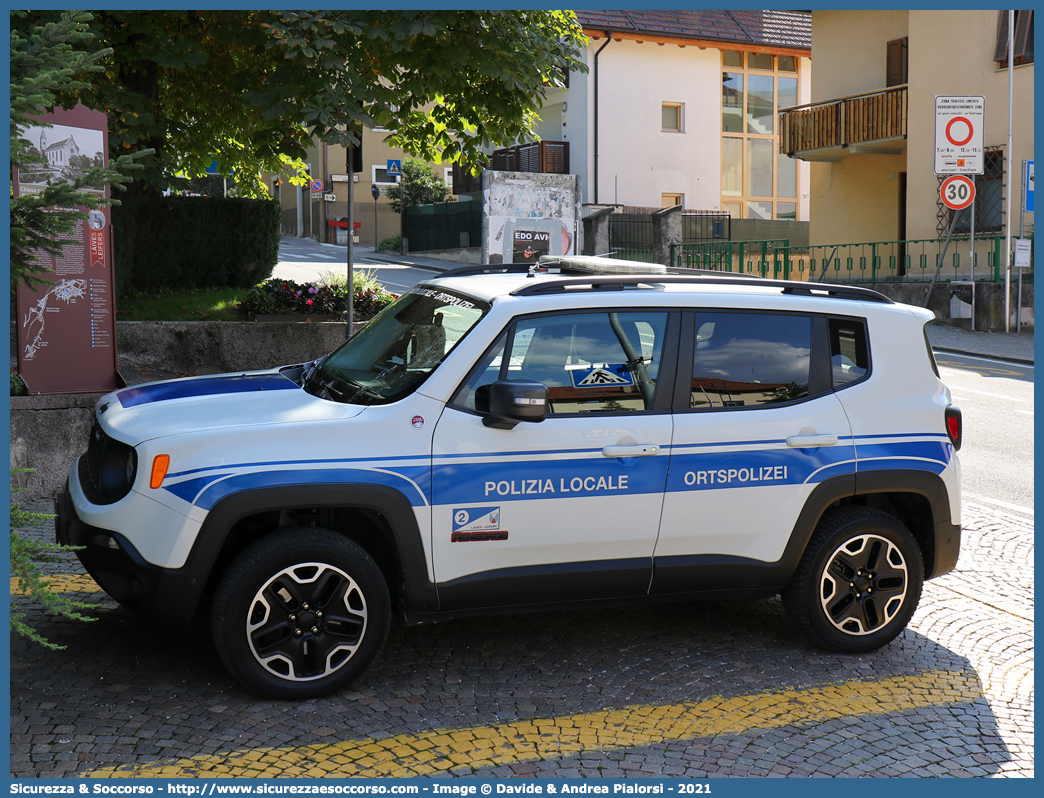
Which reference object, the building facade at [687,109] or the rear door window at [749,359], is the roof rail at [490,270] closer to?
the rear door window at [749,359]

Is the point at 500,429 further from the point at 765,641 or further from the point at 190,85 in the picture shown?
the point at 190,85

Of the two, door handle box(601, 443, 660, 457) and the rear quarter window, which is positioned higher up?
the rear quarter window

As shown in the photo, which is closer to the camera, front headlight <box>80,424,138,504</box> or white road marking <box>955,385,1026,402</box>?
front headlight <box>80,424,138,504</box>

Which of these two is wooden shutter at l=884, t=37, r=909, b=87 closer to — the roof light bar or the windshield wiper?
the roof light bar

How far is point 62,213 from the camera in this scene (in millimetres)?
3998

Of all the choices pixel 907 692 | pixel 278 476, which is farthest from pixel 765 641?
pixel 278 476

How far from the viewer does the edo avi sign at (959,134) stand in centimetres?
1903

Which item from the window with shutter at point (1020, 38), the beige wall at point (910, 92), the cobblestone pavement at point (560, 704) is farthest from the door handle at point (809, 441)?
the window with shutter at point (1020, 38)

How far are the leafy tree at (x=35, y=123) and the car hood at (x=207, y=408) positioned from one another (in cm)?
74

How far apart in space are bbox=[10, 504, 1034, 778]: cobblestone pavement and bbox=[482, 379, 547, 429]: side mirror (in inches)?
47.5

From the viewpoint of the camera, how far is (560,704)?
423cm

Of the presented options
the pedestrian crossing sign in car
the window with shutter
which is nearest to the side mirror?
the pedestrian crossing sign in car

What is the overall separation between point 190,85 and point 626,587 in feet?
34.9

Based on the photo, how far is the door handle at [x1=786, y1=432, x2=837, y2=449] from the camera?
15.4 feet
